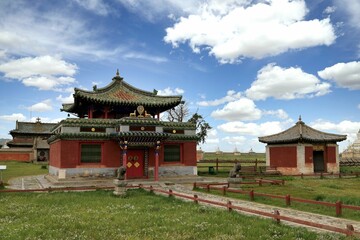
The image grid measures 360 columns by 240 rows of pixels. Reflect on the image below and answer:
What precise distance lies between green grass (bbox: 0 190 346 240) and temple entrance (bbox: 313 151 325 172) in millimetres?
25495

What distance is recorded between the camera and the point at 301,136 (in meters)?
35.1

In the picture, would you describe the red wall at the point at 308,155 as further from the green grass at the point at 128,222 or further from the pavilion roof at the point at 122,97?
the green grass at the point at 128,222

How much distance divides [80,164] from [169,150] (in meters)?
7.63

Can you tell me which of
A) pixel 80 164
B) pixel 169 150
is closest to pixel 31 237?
pixel 80 164

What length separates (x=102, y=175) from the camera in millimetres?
27125

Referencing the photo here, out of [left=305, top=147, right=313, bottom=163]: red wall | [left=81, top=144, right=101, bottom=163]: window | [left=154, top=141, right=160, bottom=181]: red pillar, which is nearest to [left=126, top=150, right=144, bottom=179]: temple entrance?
[left=154, top=141, right=160, bottom=181]: red pillar

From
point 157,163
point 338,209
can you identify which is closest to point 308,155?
point 157,163

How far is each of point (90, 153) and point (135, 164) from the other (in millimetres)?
3821

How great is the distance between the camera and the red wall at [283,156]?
36156 millimetres

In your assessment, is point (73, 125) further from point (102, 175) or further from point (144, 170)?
point (144, 170)

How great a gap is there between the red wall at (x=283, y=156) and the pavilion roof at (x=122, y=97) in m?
14.1

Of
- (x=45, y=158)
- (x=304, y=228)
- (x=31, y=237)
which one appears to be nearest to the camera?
(x=31, y=237)

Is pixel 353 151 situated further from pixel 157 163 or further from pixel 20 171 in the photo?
pixel 20 171

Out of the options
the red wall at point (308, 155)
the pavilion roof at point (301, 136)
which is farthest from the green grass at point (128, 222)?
the red wall at point (308, 155)
